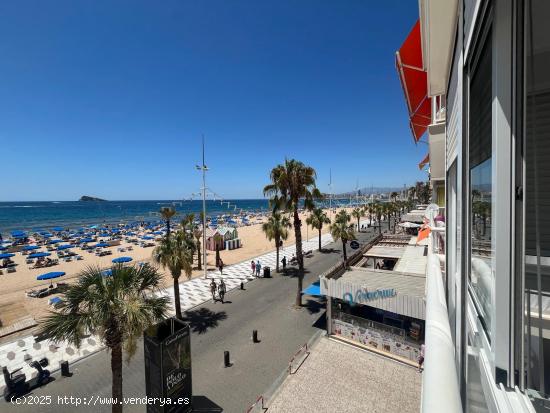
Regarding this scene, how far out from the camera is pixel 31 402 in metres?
10.1

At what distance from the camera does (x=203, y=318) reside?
16953 mm

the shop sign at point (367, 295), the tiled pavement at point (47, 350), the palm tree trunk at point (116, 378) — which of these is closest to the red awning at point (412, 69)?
the shop sign at point (367, 295)

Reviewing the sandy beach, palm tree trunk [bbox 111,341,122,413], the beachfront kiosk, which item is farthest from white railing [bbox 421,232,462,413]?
the beachfront kiosk

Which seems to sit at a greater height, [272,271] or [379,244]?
[379,244]

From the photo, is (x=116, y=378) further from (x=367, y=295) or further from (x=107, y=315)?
(x=367, y=295)

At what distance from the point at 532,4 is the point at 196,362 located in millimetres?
14623

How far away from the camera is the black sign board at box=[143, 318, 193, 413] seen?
28.7 ft

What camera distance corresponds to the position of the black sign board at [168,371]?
8.74 meters

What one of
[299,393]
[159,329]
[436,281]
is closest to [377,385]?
[299,393]

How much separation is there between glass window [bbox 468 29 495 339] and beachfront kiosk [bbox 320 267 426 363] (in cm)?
1101

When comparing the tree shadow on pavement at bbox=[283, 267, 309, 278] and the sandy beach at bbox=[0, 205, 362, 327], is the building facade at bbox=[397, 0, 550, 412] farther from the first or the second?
the tree shadow on pavement at bbox=[283, 267, 309, 278]

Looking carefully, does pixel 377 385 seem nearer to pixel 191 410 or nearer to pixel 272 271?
pixel 191 410

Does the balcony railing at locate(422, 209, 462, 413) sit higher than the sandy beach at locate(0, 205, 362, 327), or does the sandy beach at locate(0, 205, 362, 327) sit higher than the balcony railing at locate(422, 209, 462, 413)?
the balcony railing at locate(422, 209, 462, 413)

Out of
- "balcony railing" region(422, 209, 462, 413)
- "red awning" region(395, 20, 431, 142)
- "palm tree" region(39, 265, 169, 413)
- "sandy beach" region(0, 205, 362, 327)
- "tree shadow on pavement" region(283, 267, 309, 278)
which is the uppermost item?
"red awning" region(395, 20, 431, 142)
